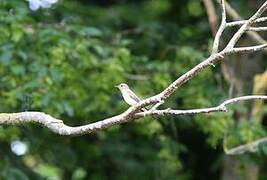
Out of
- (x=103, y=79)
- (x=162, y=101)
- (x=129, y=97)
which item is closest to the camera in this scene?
(x=162, y=101)

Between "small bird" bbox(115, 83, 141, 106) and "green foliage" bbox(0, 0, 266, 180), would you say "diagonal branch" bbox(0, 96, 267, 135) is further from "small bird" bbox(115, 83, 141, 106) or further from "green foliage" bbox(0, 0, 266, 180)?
"green foliage" bbox(0, 0, 266, 180)

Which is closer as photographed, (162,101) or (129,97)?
(162,101)

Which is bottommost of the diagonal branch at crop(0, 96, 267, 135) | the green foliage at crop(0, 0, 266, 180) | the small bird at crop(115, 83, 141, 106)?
the green foliage at crop(0, 0, 266, 180)

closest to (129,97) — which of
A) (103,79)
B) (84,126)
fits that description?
(84,126)

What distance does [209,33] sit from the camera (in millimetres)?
3998

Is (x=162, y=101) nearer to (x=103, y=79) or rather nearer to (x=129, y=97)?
(x=129, y=97)

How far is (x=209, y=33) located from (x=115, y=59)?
94 centimetres

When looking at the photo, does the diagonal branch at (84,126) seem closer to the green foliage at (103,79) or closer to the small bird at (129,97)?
the small bird at (129,97)

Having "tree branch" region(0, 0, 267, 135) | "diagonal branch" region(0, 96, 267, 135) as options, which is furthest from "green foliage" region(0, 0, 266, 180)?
"tree branch" region(0, 0, 267, 135)

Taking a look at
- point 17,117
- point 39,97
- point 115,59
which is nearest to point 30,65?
point 39,97

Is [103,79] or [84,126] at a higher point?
[84,126]

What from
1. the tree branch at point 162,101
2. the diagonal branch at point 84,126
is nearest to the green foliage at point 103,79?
the diagonal branch at point 84,126

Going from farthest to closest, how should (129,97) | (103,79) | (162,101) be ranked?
(103,79) → (129,97) → (162,101)

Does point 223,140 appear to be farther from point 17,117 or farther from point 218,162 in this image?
point 17,117
